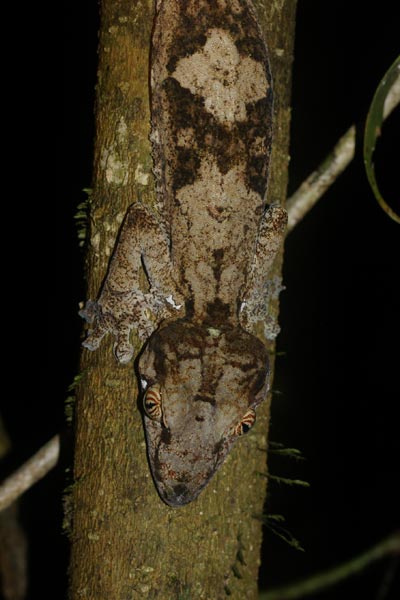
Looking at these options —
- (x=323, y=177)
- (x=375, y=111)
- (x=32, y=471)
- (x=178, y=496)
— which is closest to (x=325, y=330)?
(x=323, y=177)

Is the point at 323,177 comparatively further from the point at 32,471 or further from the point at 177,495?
the point at 32,471

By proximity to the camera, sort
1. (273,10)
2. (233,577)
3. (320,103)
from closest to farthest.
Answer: (233,577) < (273,10) < (320,103)

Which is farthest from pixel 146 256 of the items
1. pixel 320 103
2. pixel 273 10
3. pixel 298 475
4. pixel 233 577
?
pixel 320 103

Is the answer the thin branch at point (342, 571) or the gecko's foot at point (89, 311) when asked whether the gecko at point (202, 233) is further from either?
the thin branch at point (342, 571)

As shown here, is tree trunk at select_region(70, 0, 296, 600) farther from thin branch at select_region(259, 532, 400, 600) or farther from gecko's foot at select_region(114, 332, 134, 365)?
thin branch at select_region(259, 532, 400, 600)

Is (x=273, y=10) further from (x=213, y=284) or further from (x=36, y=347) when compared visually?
(x=36, y=347)

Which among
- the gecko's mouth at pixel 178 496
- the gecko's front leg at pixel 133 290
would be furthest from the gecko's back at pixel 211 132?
the gecko's mouth at pixel 178 496

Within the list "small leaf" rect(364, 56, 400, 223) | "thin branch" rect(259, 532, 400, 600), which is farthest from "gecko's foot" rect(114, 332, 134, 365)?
"thin branch" rect(259, 532, 400, 600)
